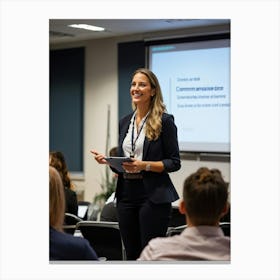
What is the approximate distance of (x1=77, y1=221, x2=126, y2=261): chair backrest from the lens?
3264 mm

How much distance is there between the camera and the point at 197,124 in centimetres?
395

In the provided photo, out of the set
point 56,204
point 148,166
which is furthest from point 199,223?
point 56,204

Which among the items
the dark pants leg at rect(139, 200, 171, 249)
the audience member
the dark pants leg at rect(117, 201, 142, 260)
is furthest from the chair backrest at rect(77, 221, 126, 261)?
the audience member

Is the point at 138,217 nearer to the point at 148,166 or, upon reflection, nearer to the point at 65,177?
the point at 148,166

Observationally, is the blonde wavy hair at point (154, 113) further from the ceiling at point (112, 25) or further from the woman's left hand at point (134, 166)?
the ceiling at point (112, 25)

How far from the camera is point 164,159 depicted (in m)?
3.18

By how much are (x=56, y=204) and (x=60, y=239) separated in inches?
6.9

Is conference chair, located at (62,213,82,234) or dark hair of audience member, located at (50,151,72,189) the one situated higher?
dark hair of audience member, located at (50,151,72,189)

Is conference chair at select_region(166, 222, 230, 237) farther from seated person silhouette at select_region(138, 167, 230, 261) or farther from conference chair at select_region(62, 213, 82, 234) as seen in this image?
conference chair at select_region(62, 213, 82, 234)

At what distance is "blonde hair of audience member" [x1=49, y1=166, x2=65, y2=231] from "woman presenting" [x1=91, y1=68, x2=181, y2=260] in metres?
0.38
